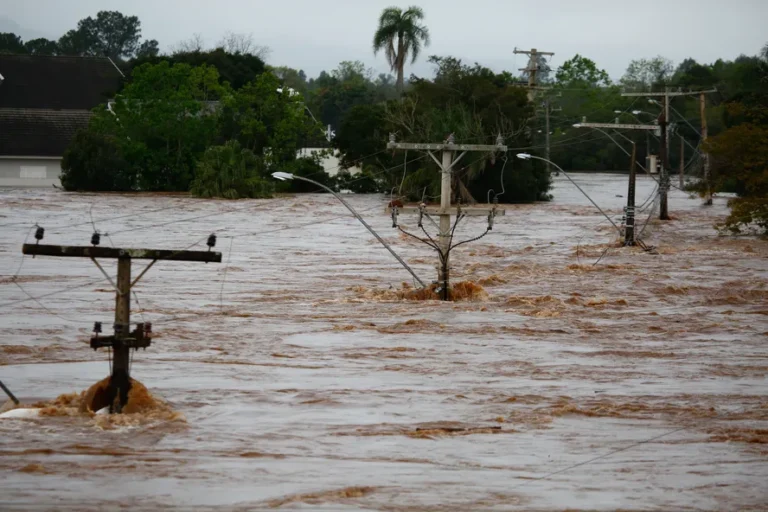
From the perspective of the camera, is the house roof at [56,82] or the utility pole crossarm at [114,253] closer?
the utility pole crossarm at [114,253]

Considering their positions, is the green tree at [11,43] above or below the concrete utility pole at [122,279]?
above

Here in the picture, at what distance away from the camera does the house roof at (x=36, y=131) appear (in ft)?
280

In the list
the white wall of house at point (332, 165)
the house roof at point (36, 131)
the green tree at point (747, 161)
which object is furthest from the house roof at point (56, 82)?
the green tree at point (747, 161)

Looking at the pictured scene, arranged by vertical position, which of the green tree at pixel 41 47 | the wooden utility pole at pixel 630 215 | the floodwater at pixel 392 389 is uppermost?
the green tree at pixel 41 47

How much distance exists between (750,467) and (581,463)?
2.01 meters

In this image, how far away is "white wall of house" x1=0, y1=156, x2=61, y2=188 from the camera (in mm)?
84938

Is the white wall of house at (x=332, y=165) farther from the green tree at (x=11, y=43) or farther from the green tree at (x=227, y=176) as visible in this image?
the green tree at (x=11, y=43)

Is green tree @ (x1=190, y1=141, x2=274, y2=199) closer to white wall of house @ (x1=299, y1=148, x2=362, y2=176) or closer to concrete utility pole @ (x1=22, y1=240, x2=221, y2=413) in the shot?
white wall of house @ (x1=299, y1=148, x2=362, y2=176)

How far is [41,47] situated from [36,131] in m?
90.7

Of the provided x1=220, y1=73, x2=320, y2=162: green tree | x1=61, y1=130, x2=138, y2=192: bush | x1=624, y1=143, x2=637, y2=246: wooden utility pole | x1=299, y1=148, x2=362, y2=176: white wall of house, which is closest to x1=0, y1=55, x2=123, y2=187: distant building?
x1=61, y1=130, x2=138, y2=192: bush

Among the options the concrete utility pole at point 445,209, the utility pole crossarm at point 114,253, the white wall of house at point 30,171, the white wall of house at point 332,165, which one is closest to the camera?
the utility pole crossarm at point 114,253

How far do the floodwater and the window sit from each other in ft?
147

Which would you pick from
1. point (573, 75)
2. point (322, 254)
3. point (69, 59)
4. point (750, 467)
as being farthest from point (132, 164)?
point (573, 75)

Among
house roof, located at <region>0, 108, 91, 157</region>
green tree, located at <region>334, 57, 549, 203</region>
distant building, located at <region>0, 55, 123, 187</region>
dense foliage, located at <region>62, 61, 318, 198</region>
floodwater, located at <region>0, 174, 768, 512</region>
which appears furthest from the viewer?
distant building, located at <region>0, 55, 123, 187</region>
